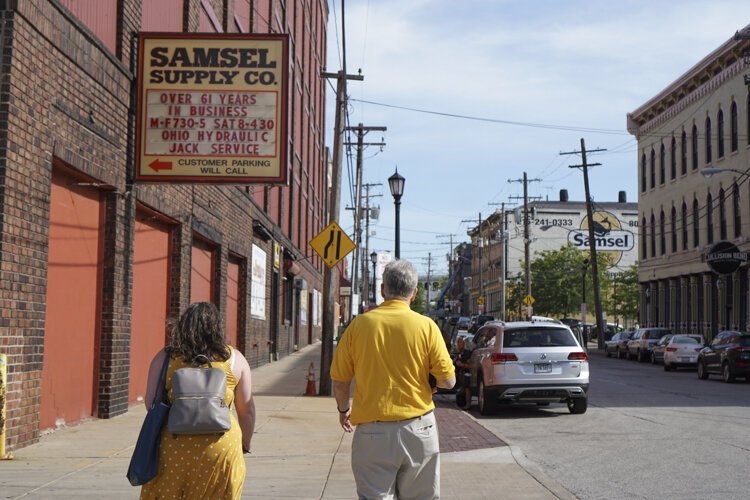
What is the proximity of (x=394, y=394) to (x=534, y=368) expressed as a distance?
11.2 meters

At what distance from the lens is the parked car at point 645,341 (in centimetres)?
3981

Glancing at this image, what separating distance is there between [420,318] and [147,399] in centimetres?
159

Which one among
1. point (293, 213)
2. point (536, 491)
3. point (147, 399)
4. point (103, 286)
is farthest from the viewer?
point (293, 213)

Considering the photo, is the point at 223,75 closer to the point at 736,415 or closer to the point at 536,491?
the point at 536,491

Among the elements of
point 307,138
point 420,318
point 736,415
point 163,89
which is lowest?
point 736,415

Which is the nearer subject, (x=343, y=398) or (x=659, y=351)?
(x=343, y=398)

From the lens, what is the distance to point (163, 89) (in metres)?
13.8

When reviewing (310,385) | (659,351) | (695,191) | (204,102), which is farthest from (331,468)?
(695,191)

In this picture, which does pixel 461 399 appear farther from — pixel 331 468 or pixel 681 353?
pixel 681 353

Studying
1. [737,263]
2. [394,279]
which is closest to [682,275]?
[737,263]

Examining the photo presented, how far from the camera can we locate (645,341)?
40.0 metres

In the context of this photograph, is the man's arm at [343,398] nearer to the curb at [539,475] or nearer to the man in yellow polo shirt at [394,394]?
the man in yellow polo shirt at [394,394]

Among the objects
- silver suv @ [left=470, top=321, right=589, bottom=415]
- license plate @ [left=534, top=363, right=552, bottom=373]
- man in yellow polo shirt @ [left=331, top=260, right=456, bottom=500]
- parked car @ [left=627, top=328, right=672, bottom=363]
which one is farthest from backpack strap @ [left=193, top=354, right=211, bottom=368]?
parked car @ [left=627, top=328, right=672, bottom=363]

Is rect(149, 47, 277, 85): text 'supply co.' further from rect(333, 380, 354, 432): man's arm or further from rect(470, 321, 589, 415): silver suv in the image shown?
rect(333, 380, 354, 432): man's arm
